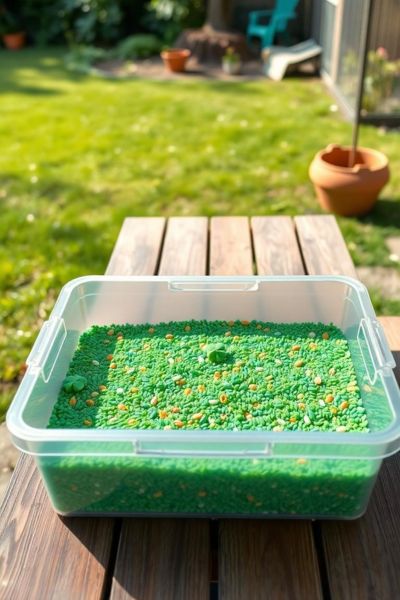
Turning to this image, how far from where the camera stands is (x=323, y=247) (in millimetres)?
1977

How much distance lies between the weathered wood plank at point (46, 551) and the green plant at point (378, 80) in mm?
4591

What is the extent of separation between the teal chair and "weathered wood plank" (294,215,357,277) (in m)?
6.18

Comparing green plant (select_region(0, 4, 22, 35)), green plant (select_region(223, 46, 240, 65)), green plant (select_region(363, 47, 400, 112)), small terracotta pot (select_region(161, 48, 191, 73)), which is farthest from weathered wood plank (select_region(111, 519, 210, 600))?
green plant (select_region(0, 4, 22, 35))

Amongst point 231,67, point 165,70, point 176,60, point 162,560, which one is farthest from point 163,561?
point 165,70

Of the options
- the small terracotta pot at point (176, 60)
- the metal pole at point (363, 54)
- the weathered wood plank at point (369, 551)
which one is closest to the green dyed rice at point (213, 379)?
the weathered wood plank at point (369, 551)

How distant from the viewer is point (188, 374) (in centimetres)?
127

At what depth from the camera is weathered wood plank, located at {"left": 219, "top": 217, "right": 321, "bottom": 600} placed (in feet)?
2.99

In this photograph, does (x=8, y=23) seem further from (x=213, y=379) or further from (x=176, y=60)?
(x=213, y=379)

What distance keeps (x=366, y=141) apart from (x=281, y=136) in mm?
687

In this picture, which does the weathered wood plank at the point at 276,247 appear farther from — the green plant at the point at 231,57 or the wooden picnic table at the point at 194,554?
the green plant at the point at 231,57

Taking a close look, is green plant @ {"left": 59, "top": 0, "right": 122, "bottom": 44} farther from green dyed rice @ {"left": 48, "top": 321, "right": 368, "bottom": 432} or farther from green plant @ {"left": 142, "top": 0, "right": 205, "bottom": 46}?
green dyed rice @ {"left": 48, "top": 321, "right": 368, "bottom": 432}

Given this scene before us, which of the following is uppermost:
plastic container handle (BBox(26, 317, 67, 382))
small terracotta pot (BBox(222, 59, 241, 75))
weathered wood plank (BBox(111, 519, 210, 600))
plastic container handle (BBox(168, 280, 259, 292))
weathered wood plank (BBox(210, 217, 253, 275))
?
plastic container handle (BBox(26, 317, 67, 382))

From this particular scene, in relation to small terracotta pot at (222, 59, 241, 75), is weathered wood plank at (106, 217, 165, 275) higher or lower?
higher

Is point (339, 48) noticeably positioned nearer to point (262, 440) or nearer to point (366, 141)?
point (366, 141)
